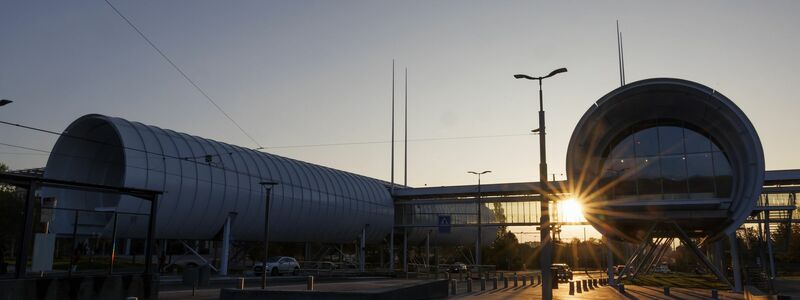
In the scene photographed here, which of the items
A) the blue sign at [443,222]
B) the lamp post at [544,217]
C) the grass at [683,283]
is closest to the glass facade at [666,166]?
the grass at [683,283]

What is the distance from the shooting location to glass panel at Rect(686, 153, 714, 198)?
3747cm

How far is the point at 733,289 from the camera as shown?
3488cm

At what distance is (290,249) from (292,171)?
2993 centimetres

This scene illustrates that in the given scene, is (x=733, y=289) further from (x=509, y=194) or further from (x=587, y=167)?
(x=509, y=194)

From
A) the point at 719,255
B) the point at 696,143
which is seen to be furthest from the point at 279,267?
the point at 719,255

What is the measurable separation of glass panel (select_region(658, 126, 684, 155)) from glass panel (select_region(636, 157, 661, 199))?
3.02 feet

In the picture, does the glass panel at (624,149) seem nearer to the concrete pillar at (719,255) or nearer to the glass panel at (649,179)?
the glass panel at (649,179)

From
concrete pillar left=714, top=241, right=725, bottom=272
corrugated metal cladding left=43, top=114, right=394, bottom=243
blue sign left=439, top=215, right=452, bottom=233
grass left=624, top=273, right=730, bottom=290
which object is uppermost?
corrugated metal cladding left=43, top=114, right=394, bottom=243

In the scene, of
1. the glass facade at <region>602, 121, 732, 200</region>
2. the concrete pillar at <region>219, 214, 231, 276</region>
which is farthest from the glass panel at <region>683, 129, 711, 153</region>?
→ the concrete pillar at <region>219, 214, 231, 276</region>

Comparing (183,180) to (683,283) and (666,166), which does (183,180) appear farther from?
(683,283)

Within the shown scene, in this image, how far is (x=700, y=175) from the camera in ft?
124

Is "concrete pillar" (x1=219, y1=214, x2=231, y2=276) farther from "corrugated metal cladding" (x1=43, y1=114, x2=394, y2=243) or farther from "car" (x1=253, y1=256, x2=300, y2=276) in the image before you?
"car" (x1=253, y1=256, x2=300, y2=276)

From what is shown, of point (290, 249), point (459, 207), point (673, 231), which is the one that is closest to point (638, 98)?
point (673, 231)

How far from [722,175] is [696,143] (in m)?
2.44
